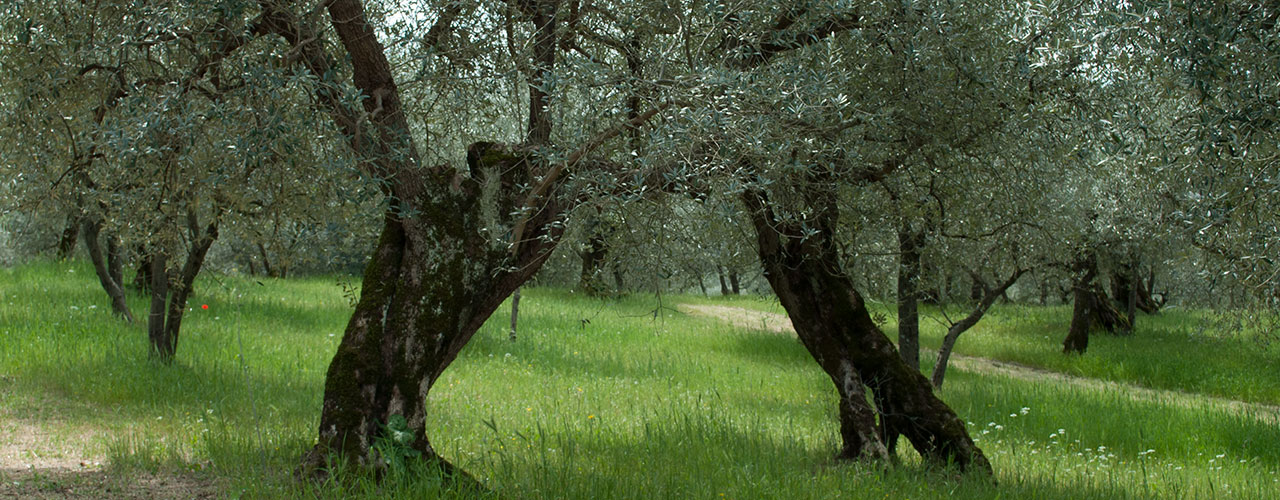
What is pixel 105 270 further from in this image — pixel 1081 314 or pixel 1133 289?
pixel 1133 289

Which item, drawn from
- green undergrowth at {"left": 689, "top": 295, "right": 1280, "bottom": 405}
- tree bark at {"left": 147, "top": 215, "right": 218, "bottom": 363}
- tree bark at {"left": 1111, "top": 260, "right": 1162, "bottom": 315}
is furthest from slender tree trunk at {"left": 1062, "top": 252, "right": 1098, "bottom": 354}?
tree bark at {"left": 147, "top": 215, "right": 218, "bottom": 363}

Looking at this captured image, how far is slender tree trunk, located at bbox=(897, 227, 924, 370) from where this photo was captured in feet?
32.6

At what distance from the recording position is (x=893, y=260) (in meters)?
11.6

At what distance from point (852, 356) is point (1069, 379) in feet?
43.4

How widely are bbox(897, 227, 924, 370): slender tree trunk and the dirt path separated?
3716 millimetres

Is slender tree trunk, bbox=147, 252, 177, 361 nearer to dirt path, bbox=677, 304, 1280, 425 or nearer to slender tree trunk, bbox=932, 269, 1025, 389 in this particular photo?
Result: slender tree trunk, bbox=932, 269, 1025, 389

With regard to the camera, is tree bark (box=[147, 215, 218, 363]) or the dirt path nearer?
tree bark (box=[147, 215, 218, 363])

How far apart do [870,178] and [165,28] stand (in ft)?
18.5

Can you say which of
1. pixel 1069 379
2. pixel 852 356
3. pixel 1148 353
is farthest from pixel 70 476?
pixel 1148 353

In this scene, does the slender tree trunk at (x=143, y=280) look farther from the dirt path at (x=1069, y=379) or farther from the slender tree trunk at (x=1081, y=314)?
the slender tree trunk at (x=1081, y=314)

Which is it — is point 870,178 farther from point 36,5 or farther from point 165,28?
point 36,5

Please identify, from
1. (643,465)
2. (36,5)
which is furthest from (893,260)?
(36,5)

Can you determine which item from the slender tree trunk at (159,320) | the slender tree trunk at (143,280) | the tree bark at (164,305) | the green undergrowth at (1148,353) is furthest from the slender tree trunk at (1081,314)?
the slender tree trunk at (143,280)

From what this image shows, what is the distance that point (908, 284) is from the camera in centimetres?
1241
